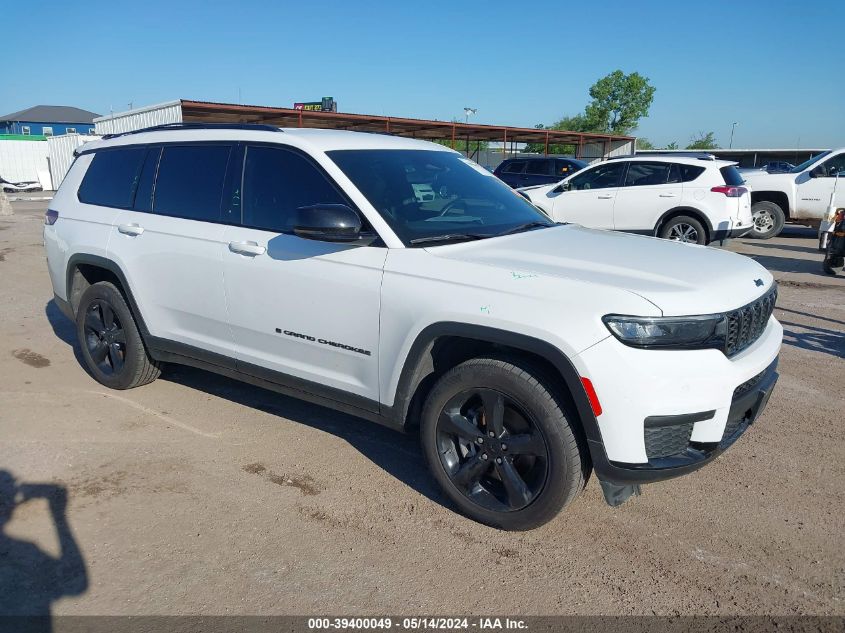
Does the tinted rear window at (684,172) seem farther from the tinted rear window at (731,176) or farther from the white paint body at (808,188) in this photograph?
the white paint body at (808,188)

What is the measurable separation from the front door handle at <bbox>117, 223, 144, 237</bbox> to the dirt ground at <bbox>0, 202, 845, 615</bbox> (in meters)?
1.24

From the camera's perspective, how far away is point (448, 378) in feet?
10.7

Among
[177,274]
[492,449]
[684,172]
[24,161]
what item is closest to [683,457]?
[492,449]

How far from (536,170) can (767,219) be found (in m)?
5.75

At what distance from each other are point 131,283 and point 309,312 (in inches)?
69.0

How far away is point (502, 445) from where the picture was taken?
3.18 metres

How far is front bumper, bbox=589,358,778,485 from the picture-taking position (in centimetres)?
286

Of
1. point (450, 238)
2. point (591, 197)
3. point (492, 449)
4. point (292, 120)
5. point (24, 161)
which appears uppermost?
point (292, 120)

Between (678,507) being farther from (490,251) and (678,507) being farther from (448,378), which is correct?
(490,251)

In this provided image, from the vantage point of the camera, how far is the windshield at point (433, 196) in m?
3.66

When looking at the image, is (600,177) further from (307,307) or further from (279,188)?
(307,307)

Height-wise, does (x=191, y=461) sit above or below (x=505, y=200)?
below

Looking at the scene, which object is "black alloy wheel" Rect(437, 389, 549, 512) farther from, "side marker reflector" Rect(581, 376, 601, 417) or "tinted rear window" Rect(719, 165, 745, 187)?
"tinted rear window" Rect(719, 165, 745, 187)

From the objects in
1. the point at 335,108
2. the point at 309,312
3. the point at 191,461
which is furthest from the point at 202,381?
the point at 335,108
